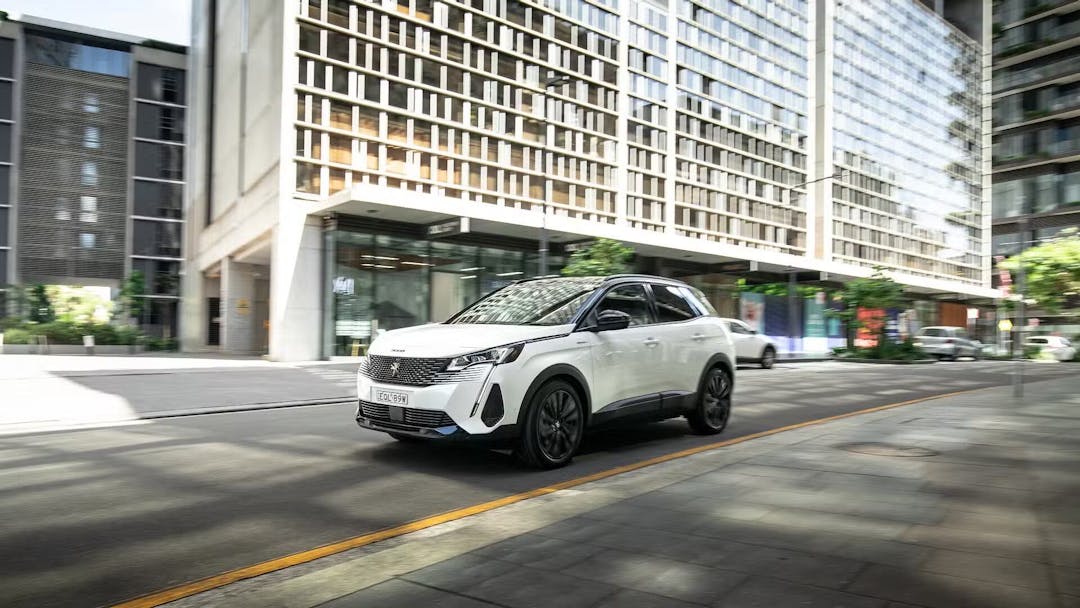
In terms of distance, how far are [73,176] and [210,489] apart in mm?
74338

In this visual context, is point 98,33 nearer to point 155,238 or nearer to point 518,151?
point 155,238

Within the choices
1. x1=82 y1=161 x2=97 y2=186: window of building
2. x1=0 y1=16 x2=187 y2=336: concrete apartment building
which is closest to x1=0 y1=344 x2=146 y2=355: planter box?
x1=0 y1=16 x2=187 y2=336: concrete apartment building

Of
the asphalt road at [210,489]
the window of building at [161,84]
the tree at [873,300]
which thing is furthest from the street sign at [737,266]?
the window of building at [161,84]

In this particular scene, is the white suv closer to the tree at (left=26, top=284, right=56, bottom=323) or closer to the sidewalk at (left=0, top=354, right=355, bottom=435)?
the sidewalk at (left=0, top=354, right=355, bottom=435)

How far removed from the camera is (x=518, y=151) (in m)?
41.6

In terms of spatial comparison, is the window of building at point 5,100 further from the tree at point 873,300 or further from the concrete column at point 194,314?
the tree at point 873,300

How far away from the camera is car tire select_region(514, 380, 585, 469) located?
6.22 metres

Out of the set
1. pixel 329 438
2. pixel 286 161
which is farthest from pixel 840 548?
pixel 286 161

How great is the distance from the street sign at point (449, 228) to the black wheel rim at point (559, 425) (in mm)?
19175

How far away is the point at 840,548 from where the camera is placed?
13.0ft

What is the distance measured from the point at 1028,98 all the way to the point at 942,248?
89.5 meters

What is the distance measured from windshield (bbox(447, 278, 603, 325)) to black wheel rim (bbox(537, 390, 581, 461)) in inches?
29.3

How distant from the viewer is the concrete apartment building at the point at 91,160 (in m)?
64.0

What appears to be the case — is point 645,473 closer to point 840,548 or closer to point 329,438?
point 840,548
